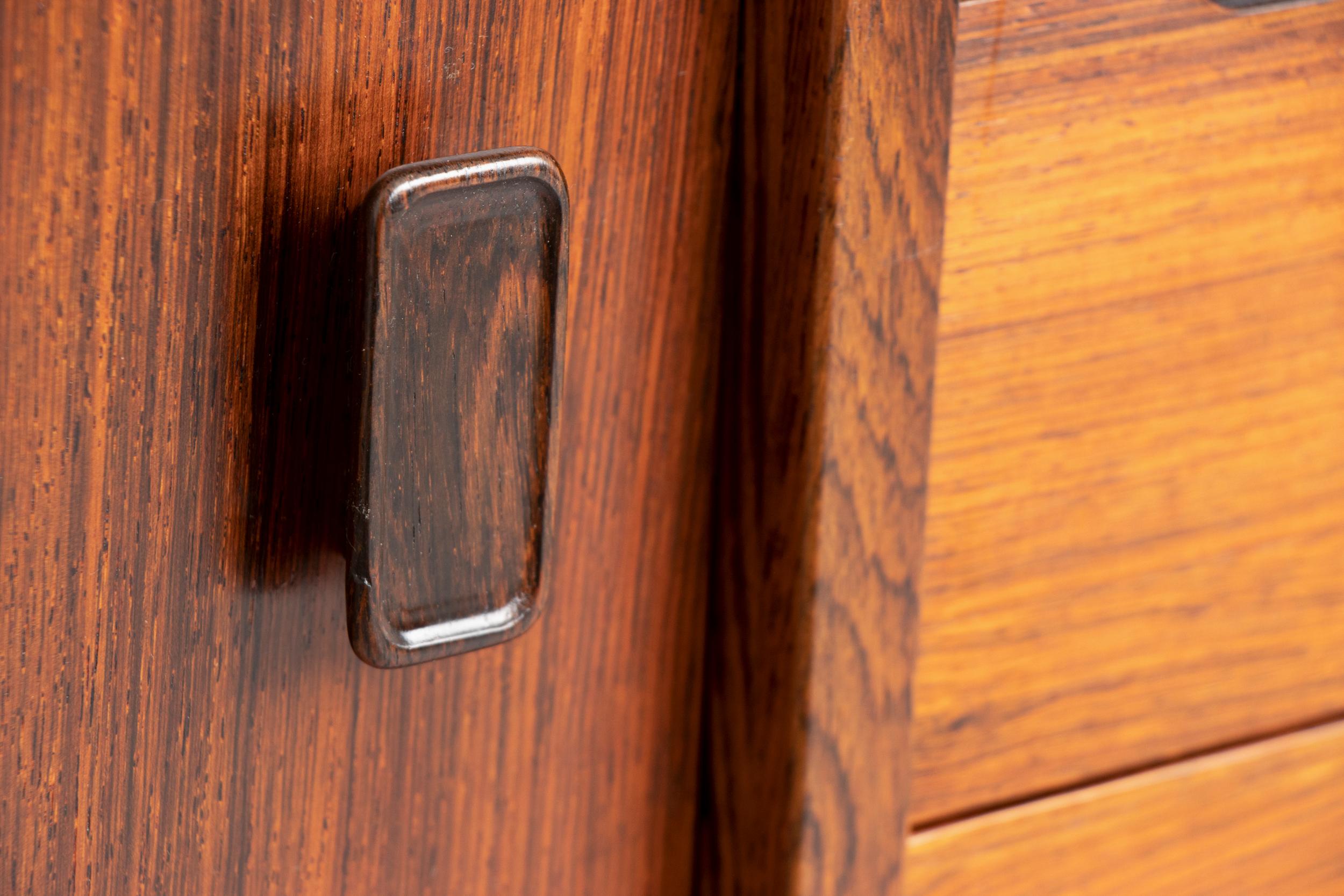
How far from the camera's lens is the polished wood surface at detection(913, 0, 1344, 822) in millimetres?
323

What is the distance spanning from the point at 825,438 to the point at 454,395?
0.09 metres

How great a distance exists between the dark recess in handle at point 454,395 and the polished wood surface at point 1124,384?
4.2 inches

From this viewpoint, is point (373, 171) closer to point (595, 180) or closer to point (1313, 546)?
point (595, 180)

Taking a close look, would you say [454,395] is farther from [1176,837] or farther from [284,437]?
[1176,837]

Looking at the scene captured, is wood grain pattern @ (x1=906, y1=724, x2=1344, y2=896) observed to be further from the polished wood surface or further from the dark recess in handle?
the dark recess in handle

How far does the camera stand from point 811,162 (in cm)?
29

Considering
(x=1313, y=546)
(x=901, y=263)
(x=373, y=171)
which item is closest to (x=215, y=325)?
(x=373, y=171)

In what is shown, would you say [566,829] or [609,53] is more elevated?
[609,53]

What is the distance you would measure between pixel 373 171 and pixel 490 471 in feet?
0.21

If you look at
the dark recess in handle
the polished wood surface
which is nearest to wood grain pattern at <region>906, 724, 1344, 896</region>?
the polished wood surface

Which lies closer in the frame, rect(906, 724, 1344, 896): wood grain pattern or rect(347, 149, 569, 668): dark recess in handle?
rect(347, 149, 569, 668): dark recess in handle

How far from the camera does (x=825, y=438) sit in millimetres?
306

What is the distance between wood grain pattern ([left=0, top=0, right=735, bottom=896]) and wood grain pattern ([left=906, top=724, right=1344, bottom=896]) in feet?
0.35

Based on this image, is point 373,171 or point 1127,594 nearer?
point 373,171
